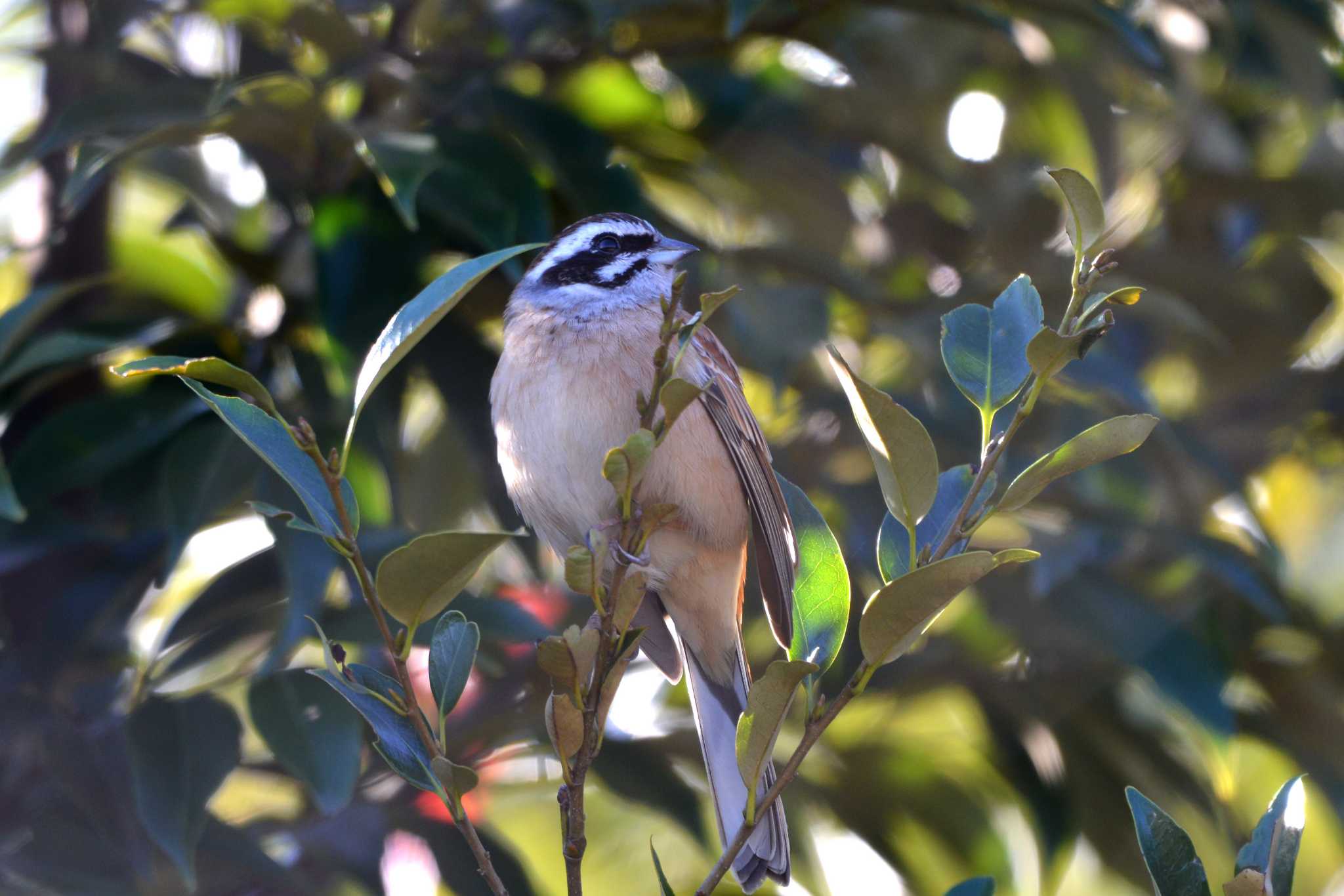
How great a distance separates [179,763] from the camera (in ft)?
9.86

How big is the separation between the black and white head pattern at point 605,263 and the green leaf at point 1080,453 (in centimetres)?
185

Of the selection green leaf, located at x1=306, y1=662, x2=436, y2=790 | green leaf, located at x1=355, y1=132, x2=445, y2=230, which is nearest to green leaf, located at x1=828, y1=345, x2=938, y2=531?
green leaf, located at x1=306, y1=662, x2=436, y2=790

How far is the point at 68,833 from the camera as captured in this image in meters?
3.12

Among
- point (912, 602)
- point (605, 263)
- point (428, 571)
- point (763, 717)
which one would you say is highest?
point (912, 602)

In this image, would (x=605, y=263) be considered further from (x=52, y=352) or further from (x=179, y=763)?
(x=179, y=763)

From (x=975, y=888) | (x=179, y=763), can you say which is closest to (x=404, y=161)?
(x=179, y=763)

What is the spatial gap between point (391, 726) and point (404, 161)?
63.9 inches

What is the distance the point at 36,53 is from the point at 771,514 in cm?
261

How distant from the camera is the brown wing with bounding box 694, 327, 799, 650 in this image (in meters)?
3.39

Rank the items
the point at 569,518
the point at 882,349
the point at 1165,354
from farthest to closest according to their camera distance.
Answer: the point at 1165,354, the point at 882,349, the point at 569,518

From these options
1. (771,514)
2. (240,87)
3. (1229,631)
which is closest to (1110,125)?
(1229,631)

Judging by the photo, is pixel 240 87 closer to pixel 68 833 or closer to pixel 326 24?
pixel 326 24

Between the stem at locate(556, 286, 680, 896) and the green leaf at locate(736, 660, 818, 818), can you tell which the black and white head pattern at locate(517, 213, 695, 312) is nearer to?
the stem at locate(556, 286, 680, 896)

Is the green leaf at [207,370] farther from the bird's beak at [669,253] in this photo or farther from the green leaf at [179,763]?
the bird's beak at [669,253]
